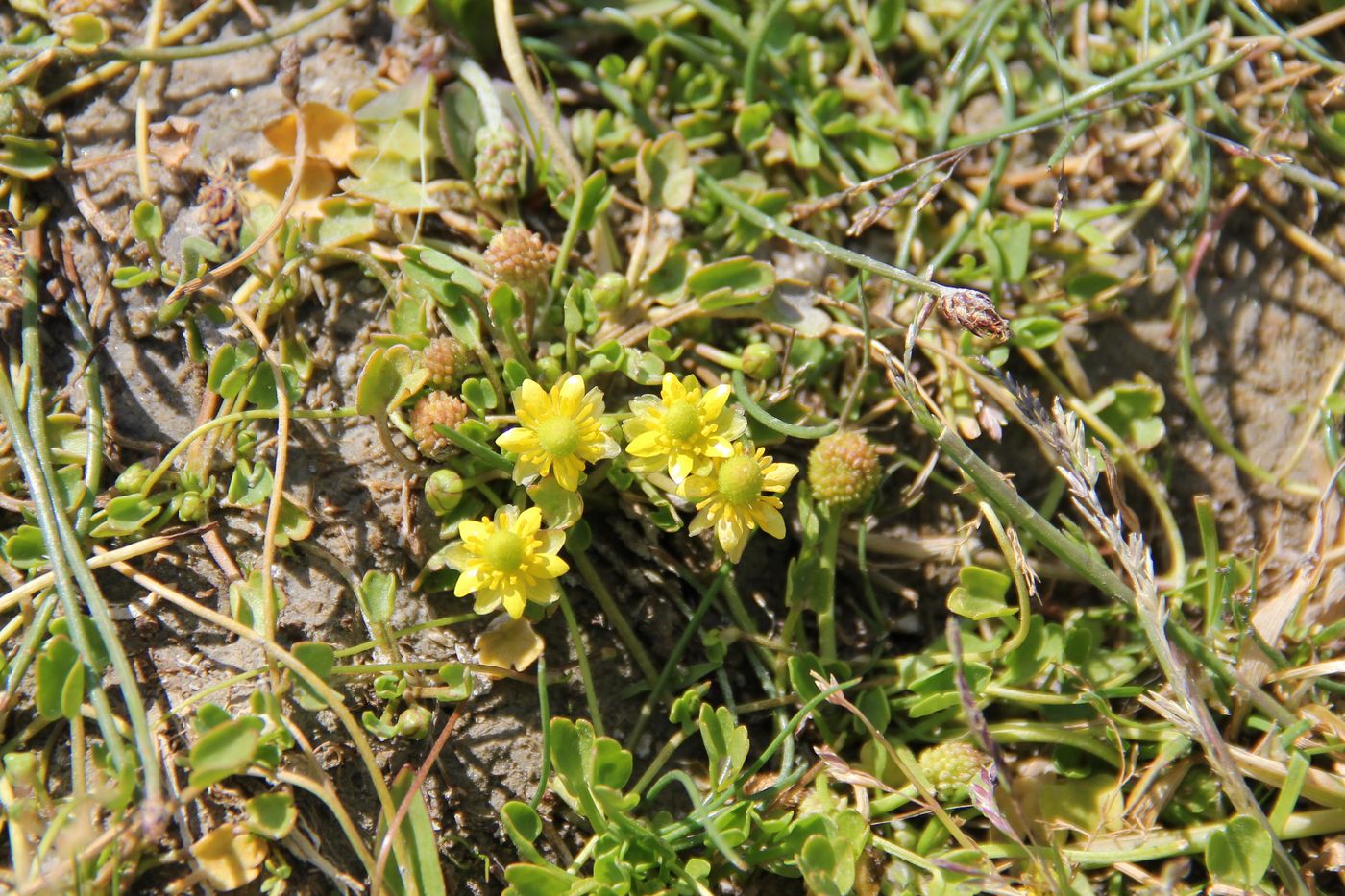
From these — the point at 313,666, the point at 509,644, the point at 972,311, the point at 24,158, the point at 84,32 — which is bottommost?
the point at 509,644

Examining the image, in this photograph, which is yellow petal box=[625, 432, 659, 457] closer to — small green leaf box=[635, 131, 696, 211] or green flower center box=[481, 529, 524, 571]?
green flower center box=[481, 529, 524, 571]

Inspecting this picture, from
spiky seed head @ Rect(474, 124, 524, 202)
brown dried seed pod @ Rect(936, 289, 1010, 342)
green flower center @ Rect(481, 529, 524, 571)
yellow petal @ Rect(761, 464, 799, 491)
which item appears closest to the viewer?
brown dried seed pod @ Rect(936, 289, 1010, 342)

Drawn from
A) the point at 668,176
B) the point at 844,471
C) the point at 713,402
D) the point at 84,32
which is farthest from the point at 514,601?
the point at 84,32

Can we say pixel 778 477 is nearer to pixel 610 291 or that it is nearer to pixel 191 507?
pixel 610 291

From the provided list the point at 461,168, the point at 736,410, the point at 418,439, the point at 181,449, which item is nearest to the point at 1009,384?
the point at 736,410

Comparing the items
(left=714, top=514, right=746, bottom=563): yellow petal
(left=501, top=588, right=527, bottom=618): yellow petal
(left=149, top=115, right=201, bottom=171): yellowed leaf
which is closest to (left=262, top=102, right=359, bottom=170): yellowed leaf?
(left=149, top=115, right=201, bottom=171): yellowed leaf

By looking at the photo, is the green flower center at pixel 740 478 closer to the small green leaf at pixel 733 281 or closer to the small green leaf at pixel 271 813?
the small green leaf at pixel 733 281
